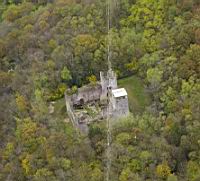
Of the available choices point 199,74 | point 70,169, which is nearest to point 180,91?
point 199,74

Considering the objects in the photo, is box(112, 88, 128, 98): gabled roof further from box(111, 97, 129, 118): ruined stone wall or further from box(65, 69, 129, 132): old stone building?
box(111, 97, 129, 118): ruined stone wall

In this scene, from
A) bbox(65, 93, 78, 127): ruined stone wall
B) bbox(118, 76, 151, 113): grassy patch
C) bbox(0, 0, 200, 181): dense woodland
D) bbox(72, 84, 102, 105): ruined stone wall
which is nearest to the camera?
bbox(0, 0, 200, 181): dense woodland

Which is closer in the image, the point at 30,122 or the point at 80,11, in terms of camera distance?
the point at 30,122

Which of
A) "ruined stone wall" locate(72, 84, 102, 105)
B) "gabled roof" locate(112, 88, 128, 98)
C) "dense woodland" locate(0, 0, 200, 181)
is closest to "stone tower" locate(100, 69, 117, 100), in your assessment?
"ruined stone wall" locate(72, 84, 102, 105)

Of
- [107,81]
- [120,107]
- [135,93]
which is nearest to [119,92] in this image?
[120,107]

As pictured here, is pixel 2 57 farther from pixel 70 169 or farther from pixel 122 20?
pixel 70 169

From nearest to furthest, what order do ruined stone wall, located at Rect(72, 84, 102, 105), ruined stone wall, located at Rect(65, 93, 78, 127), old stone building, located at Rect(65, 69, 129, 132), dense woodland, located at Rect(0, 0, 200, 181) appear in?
dense woodland, located at Rect(0, 0, 200, 181), old stone building, located at Rect(65, 69, 129, 132), ruined stone wall, located at Rect(65, 93, 78, 127), ruined stone wall, located at Rect(72, 84, 102, 105)

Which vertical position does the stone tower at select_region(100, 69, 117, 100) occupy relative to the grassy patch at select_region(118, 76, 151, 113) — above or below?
above
